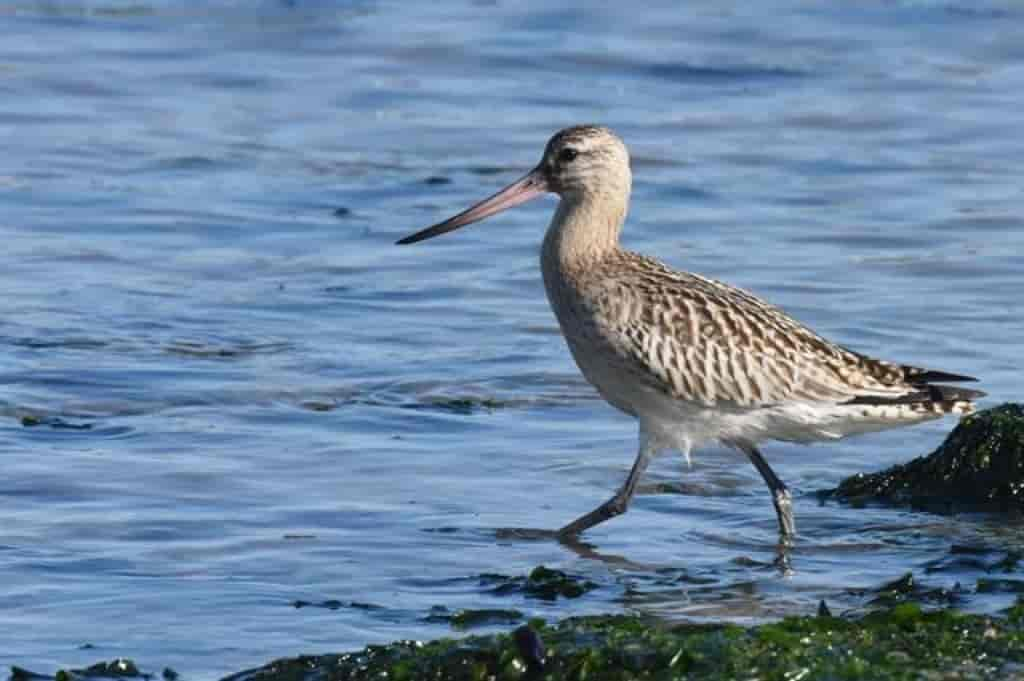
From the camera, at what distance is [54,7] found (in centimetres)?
2117

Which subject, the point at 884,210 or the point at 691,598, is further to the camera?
the point at 884,210

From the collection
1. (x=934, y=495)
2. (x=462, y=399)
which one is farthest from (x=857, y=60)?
(x=934, y=495)

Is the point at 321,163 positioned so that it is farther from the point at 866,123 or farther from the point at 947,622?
the point at 947,622

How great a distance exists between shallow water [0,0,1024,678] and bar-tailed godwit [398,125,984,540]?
357mm

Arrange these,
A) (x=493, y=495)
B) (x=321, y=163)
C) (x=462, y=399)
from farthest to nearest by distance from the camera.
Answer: (x=321, y=163) < (x=462, y=399) < (x=493, y=495)

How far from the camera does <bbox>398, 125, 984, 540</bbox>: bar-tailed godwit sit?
31.4ft

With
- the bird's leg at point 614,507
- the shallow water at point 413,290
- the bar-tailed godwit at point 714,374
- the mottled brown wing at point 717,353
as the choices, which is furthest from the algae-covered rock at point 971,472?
the bird's leg at point 614,507

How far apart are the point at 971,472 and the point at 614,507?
1385 mm

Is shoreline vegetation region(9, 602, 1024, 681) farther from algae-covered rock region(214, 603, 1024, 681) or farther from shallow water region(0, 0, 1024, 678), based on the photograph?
shallow water region(0, 0, 1024, 678)

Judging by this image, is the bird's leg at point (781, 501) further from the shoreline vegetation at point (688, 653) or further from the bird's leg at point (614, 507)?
the shoreline vegetation at point (688, 653)

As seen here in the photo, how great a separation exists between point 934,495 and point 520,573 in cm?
182

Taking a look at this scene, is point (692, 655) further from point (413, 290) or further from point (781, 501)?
point (413, 290)

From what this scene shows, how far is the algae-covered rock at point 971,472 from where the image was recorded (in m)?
9.77

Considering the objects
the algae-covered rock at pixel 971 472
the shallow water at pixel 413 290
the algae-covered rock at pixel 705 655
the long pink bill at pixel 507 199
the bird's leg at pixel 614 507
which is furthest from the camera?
the long pink bill at pixel 507 199
